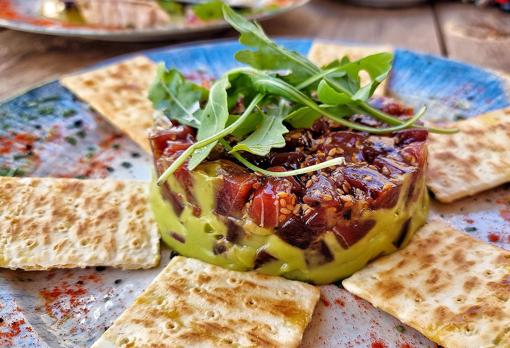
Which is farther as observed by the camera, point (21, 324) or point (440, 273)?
A: point (440, 273)

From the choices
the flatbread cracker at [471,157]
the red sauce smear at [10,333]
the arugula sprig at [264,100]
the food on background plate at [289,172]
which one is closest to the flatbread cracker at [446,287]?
the food on background plate at [289,172]

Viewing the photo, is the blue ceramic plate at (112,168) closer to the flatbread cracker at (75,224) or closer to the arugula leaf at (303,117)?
the flatbread cracker at (75,224)

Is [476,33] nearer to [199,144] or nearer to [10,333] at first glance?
[199,144]

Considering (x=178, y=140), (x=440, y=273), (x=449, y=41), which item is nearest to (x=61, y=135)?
(x=178, y=140)

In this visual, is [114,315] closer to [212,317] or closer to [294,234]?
[212,317]

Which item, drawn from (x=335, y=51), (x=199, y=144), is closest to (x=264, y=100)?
(x=199, y=144)

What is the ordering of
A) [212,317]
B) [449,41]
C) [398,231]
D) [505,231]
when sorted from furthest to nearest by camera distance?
[449,41], [505,231], [398,231], [212,317]

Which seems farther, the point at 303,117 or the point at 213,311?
the point at 303,117
